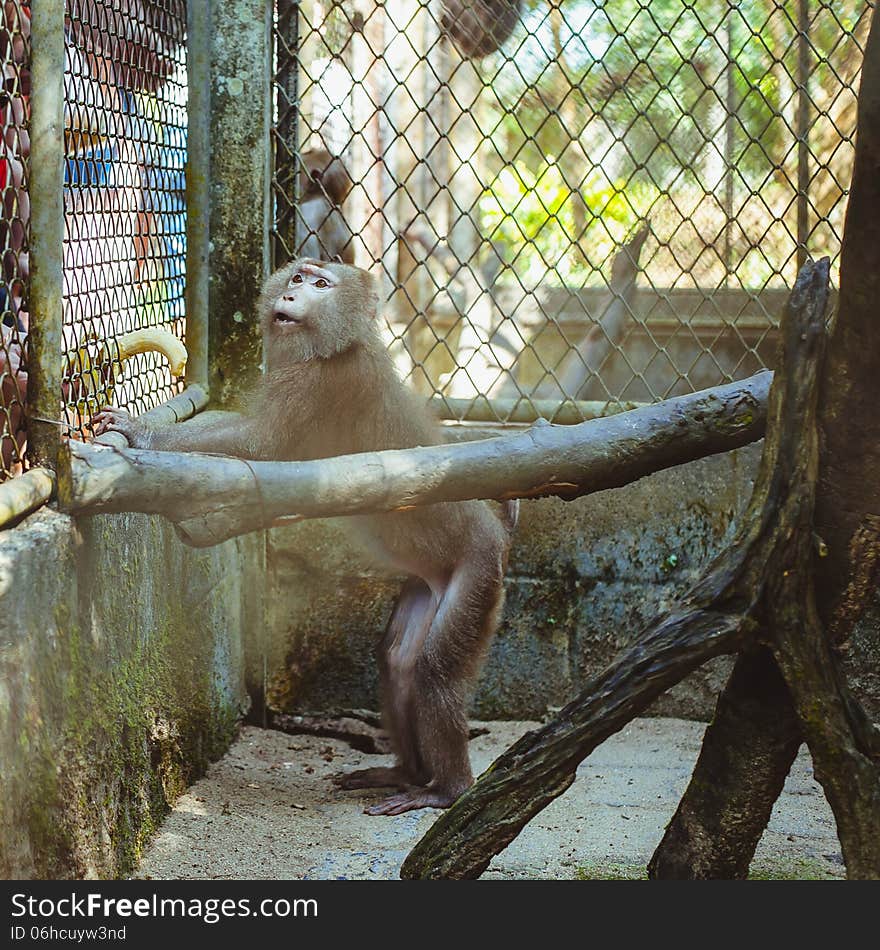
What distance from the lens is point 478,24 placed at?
17.1ft

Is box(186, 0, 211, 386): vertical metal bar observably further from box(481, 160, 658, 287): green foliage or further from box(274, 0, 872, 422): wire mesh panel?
box(481, 160, 658, 287): green foliage

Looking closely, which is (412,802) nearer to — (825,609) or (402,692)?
(402,692)

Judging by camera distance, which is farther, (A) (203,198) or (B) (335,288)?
(A) (203,198)

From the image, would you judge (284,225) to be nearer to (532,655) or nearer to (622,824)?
(532,655)

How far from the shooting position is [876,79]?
238cm

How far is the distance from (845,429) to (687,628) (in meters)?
0.59

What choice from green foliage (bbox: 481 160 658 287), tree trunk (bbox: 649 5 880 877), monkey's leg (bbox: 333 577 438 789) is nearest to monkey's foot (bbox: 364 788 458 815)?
monkey's leg (bbox: 333 577 438 789)

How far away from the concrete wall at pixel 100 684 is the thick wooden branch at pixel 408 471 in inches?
Result: 9.3

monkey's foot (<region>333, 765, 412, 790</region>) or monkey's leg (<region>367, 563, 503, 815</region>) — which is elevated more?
monkey's leg (<region>367, 563, 503, 815</region>)

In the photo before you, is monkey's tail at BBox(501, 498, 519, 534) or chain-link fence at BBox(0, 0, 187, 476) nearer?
chain-link fence at BBox(0, 0, 187, 476)

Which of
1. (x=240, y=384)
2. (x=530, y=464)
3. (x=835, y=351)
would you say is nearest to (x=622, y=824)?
(x=530, y=464)

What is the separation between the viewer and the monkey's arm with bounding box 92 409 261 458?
3.44 meters

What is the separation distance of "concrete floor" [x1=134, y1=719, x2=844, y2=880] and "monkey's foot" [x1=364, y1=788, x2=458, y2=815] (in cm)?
3

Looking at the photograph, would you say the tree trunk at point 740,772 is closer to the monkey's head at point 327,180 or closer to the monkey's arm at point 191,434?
the monkey's arm at point 191,434
